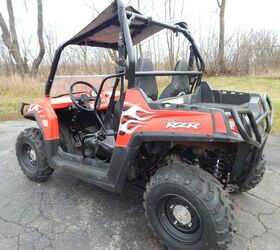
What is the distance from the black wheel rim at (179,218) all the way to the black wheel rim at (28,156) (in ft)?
6.03

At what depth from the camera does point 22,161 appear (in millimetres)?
3432

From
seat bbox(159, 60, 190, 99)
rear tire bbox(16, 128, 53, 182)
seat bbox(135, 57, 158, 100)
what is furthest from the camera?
rear tire bbox(16, 128, 53, 182)

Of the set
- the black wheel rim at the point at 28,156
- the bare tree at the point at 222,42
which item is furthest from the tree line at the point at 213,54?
the black wheel rim at the point at 28,156

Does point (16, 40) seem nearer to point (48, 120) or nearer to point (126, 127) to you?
point (48, 120)

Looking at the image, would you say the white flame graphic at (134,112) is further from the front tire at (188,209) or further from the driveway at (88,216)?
the driveway at (88,216)

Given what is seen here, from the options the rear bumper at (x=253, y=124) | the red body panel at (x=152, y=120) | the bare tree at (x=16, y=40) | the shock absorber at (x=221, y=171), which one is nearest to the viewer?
the rear bumper at (x=253, y=124)

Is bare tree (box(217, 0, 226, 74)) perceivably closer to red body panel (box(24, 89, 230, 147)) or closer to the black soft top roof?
the black soft top roof

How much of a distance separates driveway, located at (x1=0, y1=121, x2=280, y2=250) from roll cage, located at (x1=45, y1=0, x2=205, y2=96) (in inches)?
45.4

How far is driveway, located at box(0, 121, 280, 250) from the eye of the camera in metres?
2.25

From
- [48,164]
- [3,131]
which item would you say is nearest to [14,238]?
[48,164]

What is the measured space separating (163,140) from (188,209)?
540mm

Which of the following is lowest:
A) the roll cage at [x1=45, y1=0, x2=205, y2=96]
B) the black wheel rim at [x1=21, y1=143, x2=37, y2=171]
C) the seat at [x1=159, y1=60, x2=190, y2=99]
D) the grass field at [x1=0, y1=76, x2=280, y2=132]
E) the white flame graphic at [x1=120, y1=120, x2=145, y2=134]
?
the grass field at [x1=0, y1=76, x2=280, y2=132]

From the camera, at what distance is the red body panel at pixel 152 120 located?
1.84 metres

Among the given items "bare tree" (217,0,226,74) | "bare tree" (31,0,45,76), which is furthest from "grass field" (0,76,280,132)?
"bare tree" (31,0,45,76)
